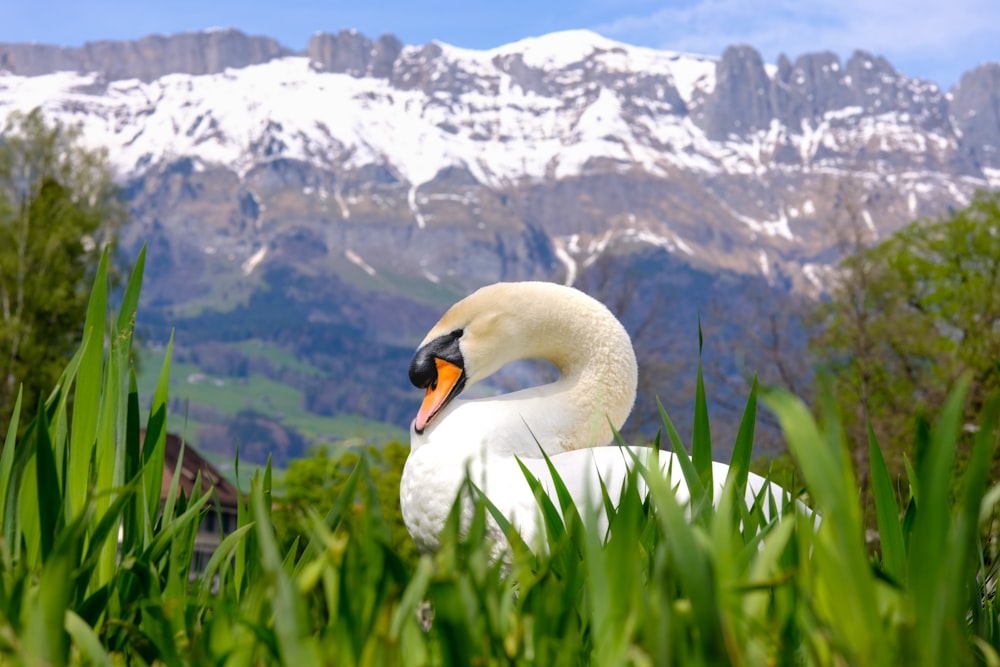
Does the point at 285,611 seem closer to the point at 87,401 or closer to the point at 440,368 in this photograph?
the point at 87,401

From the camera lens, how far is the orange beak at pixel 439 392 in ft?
15.3

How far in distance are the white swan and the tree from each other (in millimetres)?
35824

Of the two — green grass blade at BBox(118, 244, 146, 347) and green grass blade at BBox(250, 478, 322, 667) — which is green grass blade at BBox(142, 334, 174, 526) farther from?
green grass blade at BBox(250, 478, 322, 667)

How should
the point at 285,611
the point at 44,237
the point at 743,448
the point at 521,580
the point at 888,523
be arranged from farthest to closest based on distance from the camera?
the point at 44,237
the point at 743,448
the point at 888,523
the point at 521,580
the point at 285,611

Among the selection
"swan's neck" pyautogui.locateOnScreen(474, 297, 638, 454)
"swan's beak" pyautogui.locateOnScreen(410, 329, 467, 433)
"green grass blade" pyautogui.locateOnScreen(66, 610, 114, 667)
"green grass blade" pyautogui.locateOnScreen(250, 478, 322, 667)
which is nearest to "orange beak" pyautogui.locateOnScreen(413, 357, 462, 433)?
"swan's beak" pyautogui.locateOnScreen(410, 329, 467, 433)

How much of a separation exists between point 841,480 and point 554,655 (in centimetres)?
46

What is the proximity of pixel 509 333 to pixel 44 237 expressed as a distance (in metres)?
39.3

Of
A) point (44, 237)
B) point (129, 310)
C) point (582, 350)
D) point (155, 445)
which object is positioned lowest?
point (44, 237)

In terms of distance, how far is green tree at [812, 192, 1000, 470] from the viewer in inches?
1163

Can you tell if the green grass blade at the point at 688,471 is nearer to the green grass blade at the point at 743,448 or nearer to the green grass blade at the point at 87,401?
the green grass blade at the point at 743,448

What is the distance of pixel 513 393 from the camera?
16.1 feet

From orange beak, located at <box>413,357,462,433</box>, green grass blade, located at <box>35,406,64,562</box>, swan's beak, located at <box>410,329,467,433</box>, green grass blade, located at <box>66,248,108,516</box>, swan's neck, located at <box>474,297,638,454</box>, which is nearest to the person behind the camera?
green grass blade, located at <box>35,406,64,562</box>

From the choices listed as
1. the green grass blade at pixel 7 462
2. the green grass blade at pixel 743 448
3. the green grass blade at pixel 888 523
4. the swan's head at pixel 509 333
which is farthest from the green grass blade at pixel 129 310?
the swan's head at pixel 509 333

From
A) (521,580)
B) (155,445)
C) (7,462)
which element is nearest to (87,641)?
(521,580)
